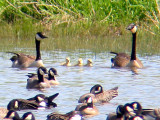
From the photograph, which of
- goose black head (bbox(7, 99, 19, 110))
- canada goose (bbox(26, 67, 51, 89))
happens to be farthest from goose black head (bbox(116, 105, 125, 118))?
canada goose (bbox(26, 67, 51, 89))

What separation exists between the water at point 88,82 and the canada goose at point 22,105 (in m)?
0.11

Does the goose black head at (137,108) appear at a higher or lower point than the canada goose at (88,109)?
higher

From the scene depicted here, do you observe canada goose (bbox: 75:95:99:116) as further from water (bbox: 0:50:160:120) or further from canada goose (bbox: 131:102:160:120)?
canada goose (bbox: 131:102:160:120)

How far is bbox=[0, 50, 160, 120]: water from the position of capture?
10.8 metres

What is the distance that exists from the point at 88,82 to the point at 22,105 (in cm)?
359

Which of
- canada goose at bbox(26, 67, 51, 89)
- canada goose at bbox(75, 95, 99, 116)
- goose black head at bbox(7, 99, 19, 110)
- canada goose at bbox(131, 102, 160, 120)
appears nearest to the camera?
canada goose at bbox(131, 102, 160, 120)

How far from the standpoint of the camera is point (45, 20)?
23.7m

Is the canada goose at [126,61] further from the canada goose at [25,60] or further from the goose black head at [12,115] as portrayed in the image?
the goose black head at [12,115]

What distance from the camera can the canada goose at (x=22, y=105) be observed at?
390 inches

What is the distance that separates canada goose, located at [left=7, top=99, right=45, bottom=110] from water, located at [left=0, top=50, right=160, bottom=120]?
0.35 feet

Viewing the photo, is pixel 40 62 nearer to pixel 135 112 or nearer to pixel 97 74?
pixel 97 74

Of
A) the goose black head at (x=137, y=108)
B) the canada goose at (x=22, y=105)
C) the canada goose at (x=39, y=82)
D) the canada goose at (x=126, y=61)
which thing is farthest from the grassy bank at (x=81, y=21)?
the goose black head at (x=137, y=108)

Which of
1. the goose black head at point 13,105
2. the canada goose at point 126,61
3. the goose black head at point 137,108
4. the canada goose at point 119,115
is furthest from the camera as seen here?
the canada goose at point 126,61

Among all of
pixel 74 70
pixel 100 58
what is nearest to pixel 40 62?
pixel 74 70
